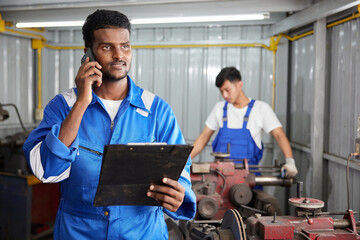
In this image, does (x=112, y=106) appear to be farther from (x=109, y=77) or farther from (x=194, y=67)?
(x=194, y=67)

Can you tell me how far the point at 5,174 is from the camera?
13.2 feet

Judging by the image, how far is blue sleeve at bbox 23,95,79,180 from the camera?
1.32 meters

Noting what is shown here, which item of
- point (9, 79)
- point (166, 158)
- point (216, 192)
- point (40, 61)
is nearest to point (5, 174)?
point (9, 79)

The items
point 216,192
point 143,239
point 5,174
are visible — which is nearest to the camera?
point 143,239

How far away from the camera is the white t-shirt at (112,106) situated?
5.29 ft

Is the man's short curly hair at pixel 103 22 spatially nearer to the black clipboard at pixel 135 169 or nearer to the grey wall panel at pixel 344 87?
the black clipboard at pixel 135 169

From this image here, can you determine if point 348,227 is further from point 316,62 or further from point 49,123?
point 316,62

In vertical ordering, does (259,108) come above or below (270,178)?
above

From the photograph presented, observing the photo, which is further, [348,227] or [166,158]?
[348,227]

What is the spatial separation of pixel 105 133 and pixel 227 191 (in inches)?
60.7

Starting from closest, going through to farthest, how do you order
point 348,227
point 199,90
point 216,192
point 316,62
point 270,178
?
point 348,227
point 216,192
point 270,178
point 316,62
point 199,90

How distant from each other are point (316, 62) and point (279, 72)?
117 centimetres

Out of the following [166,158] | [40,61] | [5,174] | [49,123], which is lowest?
[5,174]

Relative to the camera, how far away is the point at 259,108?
146 inches
